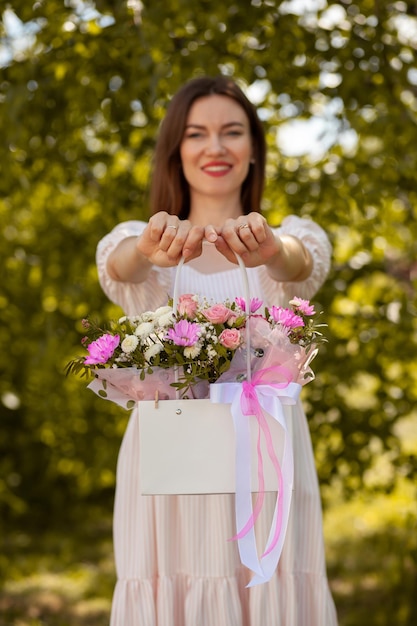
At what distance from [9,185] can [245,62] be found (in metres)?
1.00

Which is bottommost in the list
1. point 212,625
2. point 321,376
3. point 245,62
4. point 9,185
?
point 212,625

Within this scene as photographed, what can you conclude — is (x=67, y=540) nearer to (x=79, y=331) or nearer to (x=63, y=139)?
(x=79, y=331)

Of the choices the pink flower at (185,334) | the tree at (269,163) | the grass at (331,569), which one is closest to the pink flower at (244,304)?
the pink flower at (185,334)

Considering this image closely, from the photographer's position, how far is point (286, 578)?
1.99 meters

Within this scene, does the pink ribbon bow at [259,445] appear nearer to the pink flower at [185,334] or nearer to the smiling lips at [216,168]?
the pink flower at [185,334]

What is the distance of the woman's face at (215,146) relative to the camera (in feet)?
7.24

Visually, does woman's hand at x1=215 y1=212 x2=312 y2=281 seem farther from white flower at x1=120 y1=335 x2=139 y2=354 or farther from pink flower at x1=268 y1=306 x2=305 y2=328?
white flower at x1=120 y1=335 x2=139 y2=354

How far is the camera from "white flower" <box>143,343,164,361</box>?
156 centimetres

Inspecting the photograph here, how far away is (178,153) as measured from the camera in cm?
230

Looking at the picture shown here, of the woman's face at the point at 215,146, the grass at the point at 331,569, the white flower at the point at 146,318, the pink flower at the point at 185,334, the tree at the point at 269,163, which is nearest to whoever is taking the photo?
the pink flower at the point at 185,334

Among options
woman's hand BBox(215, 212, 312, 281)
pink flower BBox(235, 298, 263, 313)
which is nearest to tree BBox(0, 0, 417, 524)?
woman's hand BBox(215, 212, 312, 281)

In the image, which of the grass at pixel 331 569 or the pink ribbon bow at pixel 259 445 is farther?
the grass at pixel 331 569

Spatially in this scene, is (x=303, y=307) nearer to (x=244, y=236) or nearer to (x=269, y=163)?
(x=244, y=236)

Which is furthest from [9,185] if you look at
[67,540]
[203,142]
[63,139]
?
[67,540]
